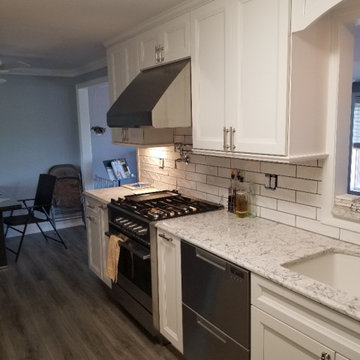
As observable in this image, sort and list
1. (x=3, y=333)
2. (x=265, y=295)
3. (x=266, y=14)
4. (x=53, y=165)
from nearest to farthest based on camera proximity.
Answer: (x=265, y=295), (x=266, y=14), (x=3, y=333), (x=53, y=165)

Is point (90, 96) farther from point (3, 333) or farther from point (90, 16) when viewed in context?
point (3, 333)

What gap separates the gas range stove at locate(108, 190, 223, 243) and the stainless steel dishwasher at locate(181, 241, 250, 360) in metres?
0.42

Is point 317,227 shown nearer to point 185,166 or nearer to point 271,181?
point 271,181

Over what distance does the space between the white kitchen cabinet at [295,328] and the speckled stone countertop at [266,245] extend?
5cm

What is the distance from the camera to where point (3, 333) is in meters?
2.81

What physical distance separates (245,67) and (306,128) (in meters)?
0.48

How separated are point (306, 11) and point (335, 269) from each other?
4.10ft

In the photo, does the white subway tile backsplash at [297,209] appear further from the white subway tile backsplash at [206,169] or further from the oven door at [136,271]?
the oven door at [136,271]

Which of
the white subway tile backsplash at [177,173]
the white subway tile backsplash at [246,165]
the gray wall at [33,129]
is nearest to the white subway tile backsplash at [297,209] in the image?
the white subway tile backsplash at [246,165]

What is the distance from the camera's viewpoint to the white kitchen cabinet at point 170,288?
2271 mm

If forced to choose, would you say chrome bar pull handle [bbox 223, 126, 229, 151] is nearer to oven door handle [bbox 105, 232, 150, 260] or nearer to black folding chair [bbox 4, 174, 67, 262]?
oven door handle [bbox 105, 232, 150, 260]

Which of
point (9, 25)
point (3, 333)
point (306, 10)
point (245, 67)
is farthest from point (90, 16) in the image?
point (3, 333)

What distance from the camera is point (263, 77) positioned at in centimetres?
194

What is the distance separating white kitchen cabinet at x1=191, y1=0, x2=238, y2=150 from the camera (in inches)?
84.0
